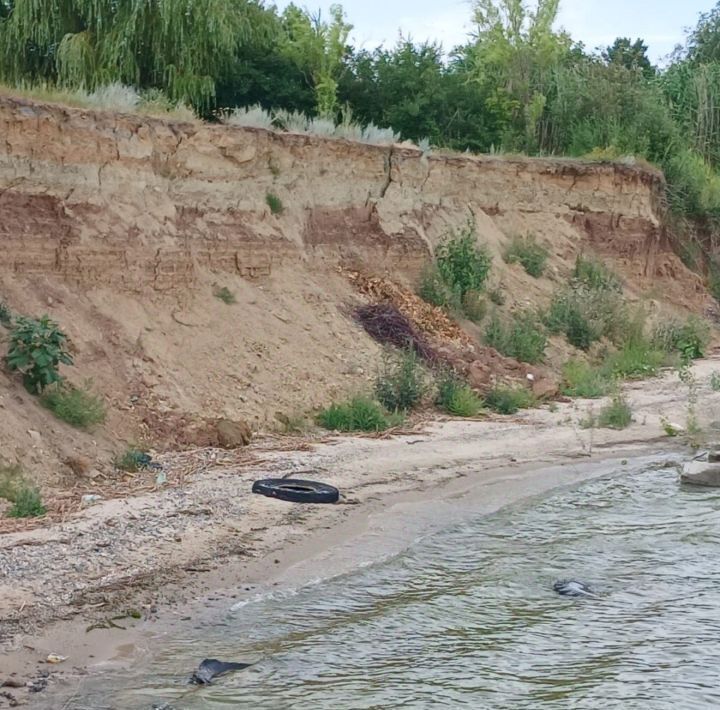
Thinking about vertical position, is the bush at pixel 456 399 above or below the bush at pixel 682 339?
below

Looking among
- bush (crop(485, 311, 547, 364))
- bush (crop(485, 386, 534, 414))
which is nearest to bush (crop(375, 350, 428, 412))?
Result: bush (crop(485, 386, 534, 414))

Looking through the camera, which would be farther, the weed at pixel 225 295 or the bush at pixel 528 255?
the bush at pixel 528 255

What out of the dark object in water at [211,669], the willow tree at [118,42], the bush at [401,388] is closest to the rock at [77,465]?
the dark object in water at [211,669]

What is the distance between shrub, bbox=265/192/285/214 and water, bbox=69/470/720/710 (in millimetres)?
7156

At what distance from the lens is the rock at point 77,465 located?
10398 millimetres

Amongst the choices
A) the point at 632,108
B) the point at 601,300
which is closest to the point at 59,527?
the point at 601,300

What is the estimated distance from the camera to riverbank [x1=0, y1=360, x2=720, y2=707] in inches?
283

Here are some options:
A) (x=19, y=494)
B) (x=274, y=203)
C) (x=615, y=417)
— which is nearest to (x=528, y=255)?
(x=274, y=203)

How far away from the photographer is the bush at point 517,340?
17703 mm

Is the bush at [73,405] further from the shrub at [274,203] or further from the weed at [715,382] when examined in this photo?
the weed at [715,382]

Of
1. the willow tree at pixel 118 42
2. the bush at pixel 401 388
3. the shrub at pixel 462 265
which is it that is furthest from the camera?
the willow tree at pixel 118 42

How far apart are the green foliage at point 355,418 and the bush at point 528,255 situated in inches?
316

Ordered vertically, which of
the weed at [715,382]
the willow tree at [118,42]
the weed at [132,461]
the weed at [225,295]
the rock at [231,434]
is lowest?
the weed at [132,461]

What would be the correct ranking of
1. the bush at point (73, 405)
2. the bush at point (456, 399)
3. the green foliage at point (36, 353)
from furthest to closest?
the bush at point (456, 399) → the bush at point (73, 405) → the green foliage at point (36, 353)
